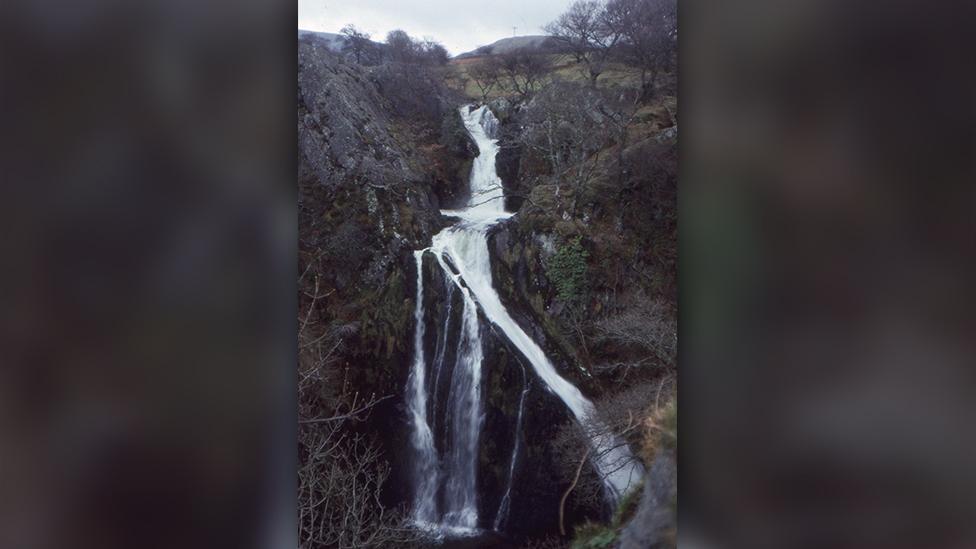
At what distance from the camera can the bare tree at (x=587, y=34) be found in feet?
9.25

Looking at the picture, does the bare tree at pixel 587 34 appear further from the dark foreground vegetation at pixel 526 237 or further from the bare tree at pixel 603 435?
the bare tree at pixel 603 435

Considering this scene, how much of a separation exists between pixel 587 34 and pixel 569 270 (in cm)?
101

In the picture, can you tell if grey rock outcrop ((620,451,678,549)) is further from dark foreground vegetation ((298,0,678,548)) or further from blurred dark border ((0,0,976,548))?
blurred dark border ((0,0,976,548))

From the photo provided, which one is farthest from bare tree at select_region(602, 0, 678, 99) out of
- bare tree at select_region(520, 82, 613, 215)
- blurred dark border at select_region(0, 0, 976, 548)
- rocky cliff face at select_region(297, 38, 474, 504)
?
blurred dark border at select_region(0, 0, 976, 548)
